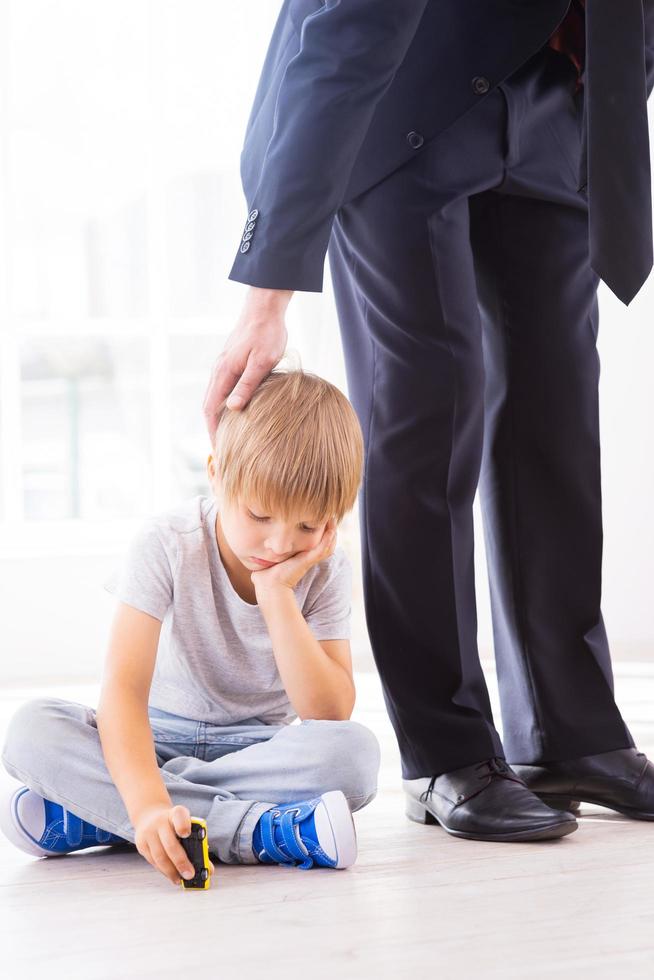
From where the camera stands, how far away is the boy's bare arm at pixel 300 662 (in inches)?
47.5

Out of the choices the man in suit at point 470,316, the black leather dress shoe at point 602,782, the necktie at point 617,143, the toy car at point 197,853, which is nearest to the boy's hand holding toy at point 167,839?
the toy car at point 197,853

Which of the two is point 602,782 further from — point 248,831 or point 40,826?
point 40,826

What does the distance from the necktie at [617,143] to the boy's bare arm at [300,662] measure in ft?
1.61

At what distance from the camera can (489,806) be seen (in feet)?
4.03

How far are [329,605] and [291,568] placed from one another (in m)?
0.12

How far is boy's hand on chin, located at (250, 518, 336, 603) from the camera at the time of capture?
1.20 meters

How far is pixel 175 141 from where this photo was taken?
10.8 feet

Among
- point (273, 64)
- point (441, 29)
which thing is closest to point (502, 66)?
point (441, 29)

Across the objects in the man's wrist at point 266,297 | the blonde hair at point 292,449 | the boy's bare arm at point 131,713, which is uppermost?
the man's wrist at point 266,297

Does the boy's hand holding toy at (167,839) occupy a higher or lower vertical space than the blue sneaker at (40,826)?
higher

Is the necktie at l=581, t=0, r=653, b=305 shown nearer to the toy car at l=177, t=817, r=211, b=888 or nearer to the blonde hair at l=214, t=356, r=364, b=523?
the blonde hair at l=214, t=356, r=364, b=523

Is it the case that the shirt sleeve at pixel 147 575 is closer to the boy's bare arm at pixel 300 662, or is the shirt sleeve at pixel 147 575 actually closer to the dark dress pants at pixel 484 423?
the boy's bare arm at pixel 300 662

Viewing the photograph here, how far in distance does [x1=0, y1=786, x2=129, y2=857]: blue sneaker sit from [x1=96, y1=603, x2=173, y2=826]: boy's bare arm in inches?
3.8

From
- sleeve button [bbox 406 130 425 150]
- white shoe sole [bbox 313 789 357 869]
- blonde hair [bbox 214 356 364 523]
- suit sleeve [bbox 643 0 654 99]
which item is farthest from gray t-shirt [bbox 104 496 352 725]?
suit sleeve [bbox 643 0 654 99]
